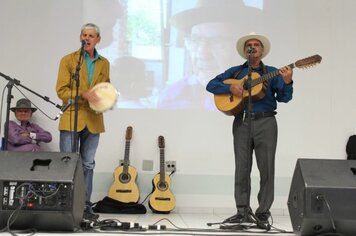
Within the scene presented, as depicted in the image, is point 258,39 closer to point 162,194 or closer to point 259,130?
point 259,130

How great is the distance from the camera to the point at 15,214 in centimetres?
234

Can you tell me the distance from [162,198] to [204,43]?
1.79 meters

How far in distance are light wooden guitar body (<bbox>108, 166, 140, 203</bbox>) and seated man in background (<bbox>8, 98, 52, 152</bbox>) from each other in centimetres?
83

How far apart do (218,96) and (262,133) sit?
1.53 feet

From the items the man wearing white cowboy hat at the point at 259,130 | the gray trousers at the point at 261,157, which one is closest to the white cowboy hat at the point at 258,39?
the man wearing white cowboy hat at the point at 259,130

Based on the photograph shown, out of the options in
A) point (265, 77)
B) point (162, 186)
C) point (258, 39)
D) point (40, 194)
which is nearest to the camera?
point (40, 194)

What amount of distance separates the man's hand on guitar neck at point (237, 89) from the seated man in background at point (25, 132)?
226 centimetres

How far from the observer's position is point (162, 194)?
15.2 feet

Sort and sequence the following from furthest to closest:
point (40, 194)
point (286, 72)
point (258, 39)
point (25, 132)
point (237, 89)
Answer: point (25, 132)
point (258, 39)
point (237, 89)
point (286, 72)
point (40, 194)

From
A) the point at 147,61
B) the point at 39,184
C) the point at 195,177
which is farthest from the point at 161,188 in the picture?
the point at 39,184

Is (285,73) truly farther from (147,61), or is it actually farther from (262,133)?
(147,61)

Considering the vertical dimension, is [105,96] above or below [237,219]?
above

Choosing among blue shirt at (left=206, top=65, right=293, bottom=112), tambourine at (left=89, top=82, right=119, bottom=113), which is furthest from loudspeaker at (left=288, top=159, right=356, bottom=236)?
tambourine at (left=89, top=82, right=119, bottom=113)

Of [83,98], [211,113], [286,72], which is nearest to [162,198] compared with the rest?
[211,113]
